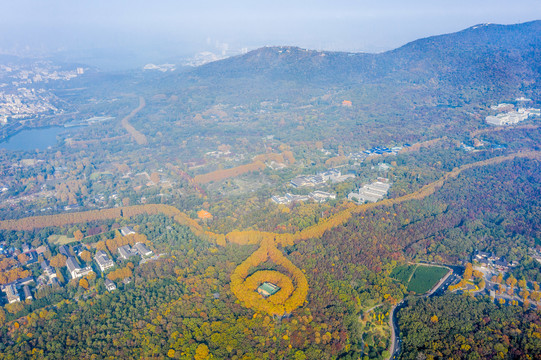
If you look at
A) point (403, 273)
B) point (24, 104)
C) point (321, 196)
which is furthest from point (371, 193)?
point (24, 104)

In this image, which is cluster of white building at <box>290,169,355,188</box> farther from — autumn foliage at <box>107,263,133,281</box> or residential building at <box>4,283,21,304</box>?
residential building at <box>4,283,21,304</box>

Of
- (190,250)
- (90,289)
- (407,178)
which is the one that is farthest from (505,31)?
(90,289)

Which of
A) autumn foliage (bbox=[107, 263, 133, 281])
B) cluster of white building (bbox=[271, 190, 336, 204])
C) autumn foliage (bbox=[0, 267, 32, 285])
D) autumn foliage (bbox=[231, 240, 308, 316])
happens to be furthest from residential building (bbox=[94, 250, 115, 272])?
cluster of white building (bbox=[271, 190, 336, 204])

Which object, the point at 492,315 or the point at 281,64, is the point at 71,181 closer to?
the point at 492,315

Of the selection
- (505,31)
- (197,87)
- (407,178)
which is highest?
(505,31)

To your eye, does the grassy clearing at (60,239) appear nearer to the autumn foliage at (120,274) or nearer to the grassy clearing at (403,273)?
the autumn foliage at (120,274)

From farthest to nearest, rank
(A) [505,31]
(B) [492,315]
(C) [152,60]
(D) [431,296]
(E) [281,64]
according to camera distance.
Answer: (C) [152,60], (E) [281,64], (A) [505,31], (D) [431,296], (B) [492,315]

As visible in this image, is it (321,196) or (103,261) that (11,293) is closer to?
(103,261)

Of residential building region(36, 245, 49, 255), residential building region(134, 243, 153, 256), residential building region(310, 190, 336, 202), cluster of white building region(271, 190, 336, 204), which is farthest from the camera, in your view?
residential building region(310, 190, 336, 202)
